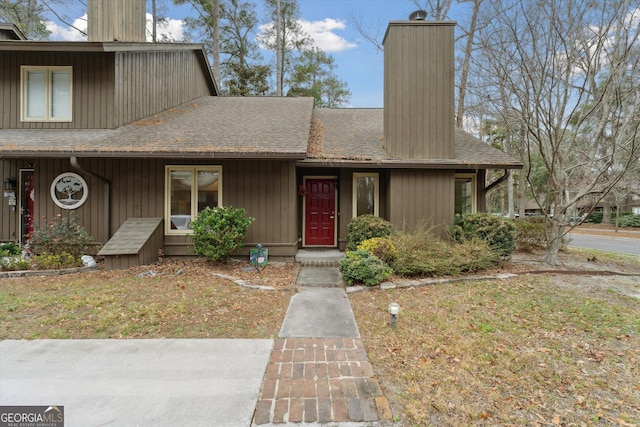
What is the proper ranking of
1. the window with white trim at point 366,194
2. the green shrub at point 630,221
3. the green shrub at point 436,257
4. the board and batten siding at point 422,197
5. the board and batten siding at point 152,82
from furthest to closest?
the green shrub at point 630,221, the window with white trim at point 366,194, the board and batten siding at point 152,82, the board and batten siding at point 422,197, the green shrub at point 436,257

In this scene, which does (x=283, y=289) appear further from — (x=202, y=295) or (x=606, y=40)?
(x=606, y=40)

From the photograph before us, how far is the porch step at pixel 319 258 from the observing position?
6910 mm

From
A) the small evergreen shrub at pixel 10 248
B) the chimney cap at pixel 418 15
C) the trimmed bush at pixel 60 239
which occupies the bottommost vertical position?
the small evergreen shrub at pixel 10 248

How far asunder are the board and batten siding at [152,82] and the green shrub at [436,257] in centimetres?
802

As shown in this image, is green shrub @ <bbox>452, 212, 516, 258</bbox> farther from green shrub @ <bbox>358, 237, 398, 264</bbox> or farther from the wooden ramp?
the wooden ramp

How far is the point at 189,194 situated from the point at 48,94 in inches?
190

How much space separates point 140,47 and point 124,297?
7.20 m

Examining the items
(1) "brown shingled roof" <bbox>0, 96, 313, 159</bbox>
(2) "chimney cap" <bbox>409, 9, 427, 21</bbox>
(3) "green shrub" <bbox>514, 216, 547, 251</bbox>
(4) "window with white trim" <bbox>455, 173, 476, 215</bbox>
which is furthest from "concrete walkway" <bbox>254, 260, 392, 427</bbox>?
(2) "chimney cap" <bbox>409, 9, 427, 21</bbox>

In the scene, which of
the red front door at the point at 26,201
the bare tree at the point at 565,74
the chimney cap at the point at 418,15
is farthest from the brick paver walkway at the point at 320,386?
the chimney cap at the point at 418,15

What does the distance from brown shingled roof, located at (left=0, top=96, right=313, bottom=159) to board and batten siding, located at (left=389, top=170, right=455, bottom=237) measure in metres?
2.70

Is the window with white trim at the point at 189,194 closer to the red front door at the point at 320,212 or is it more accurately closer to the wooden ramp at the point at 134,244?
the wooden ramp at the point at 134,244

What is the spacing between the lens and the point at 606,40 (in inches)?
254

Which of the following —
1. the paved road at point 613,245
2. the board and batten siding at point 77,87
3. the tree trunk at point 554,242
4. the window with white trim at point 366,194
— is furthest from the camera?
the paved road at point 613,245

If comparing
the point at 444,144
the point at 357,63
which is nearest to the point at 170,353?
the point at 444,144
